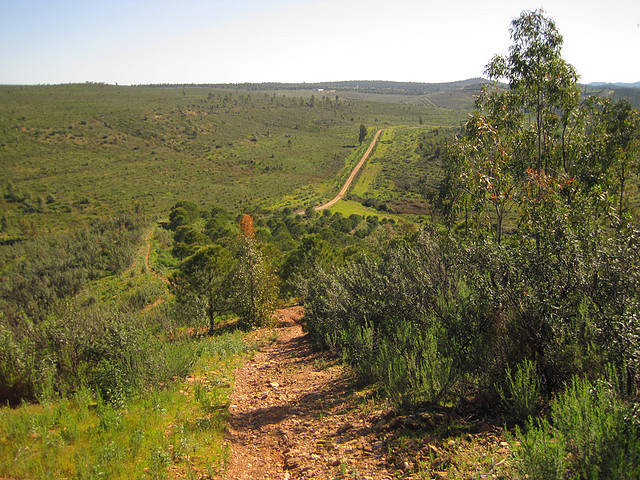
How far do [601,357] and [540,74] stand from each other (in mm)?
6896

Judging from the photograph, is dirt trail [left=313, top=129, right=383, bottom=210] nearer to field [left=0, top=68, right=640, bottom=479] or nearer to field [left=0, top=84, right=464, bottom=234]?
field [left=0, top=84, right=464, bottom=234]

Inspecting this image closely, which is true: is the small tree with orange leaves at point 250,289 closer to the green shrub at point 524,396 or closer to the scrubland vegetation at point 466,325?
the scrubland vegetation at point 466,325

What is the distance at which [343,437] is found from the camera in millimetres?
5785

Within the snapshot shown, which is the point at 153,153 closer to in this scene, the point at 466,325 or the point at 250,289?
the point at 250,289

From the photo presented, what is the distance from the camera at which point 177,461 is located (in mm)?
5500

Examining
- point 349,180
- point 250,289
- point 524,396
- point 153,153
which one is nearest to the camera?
point 524,396

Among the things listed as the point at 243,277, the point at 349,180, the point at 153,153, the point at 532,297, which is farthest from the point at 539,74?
the point at 153,153

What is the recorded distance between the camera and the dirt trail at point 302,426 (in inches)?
204

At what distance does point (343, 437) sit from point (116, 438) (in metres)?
3.57

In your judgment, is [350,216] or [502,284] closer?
[502,284]

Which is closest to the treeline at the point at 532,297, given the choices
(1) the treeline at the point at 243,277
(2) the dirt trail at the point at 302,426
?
(2) the dirt trail at the point at 302,426

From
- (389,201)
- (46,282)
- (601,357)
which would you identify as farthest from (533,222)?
(389,201)

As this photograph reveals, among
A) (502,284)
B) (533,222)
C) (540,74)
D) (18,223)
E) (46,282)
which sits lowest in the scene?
(46,282)

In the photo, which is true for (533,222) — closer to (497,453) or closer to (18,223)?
(497,453)
